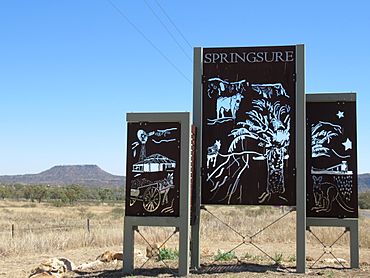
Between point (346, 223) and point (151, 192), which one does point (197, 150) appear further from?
point (346, 223)

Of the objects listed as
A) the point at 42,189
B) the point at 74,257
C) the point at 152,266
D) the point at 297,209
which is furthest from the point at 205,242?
the point at 42,189

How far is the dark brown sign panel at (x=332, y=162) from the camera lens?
12477 millimetres

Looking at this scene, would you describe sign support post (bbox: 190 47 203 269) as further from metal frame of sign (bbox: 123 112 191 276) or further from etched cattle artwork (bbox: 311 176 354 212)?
etched cattle artwork (bbox: 311 176 354 212)

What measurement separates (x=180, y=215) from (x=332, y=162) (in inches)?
144

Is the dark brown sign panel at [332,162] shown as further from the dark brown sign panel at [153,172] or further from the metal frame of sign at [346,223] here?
the dark brown sign panel at [153,172]

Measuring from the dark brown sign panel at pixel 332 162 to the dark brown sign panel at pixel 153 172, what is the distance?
3151 millimetres

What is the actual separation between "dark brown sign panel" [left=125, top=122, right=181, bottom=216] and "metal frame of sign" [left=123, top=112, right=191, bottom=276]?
3.7 inches

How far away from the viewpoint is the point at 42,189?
97.8m


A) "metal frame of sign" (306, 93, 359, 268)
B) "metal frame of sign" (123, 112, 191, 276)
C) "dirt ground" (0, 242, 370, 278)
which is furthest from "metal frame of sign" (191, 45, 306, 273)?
"metal frame of sign" (123, 112, 191, 276)

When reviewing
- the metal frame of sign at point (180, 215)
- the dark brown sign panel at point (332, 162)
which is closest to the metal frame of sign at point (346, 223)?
the dark brown sign panel at point (332, 162)

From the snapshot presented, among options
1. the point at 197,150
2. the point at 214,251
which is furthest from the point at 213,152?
the point at 214,251

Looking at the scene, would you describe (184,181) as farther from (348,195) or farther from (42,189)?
Result: (42,189)

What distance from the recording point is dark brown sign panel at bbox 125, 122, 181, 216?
11195 mm

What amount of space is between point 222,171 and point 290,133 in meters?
1.60
